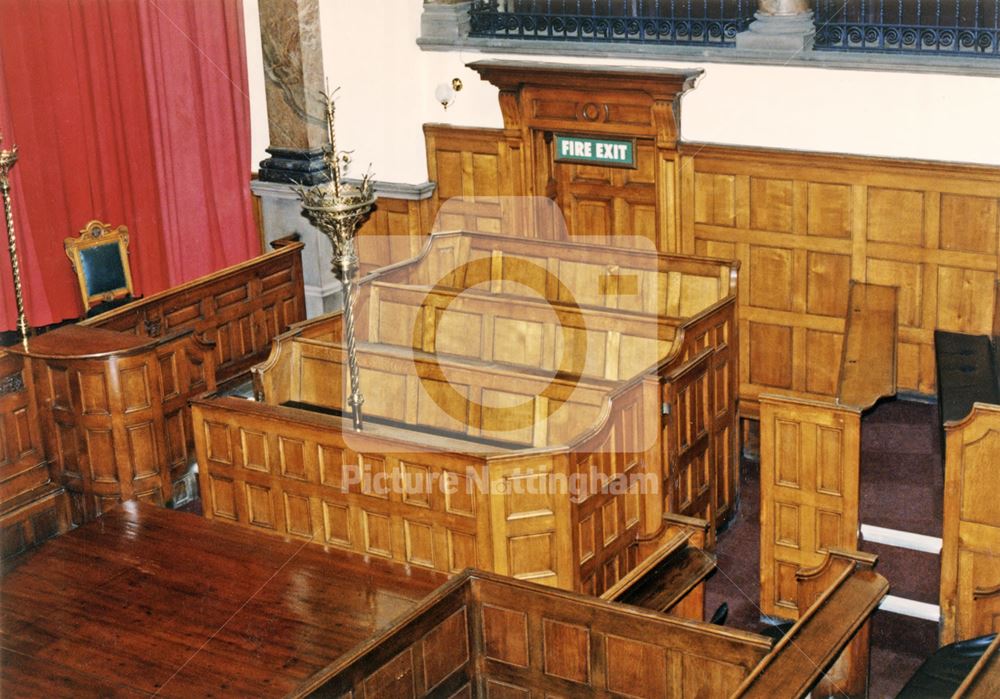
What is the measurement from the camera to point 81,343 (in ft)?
26.6

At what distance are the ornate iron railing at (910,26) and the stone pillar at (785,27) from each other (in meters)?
0.11

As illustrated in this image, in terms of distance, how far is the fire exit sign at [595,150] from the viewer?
10.2m

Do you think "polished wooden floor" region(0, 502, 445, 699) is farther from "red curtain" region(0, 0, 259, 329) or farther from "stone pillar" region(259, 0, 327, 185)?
"stone pillar" region(259, 0, 327, 185)

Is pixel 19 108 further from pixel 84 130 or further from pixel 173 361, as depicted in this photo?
pixel 173 361

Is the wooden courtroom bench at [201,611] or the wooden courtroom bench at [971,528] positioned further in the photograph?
the wooden courtroom bench at [971,528]

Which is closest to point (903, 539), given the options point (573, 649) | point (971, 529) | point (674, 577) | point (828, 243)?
point (971, 529)

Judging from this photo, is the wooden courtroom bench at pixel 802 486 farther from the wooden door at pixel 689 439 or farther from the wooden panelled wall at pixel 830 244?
the wooden panelled wall at pixel 830 244

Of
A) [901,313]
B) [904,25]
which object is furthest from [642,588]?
[904,25]

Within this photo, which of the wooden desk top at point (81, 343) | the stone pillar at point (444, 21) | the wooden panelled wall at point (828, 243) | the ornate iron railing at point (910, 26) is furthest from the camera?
the stone pillar at point (444, 21)

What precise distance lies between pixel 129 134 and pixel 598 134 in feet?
11.5

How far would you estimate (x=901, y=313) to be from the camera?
9.38 meters

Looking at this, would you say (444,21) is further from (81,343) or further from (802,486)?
(802,486)

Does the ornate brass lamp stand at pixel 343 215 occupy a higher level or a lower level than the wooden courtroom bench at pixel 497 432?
higher

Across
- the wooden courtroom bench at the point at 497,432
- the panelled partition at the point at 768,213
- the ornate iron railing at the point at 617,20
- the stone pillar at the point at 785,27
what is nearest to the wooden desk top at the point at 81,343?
the wooden courtroom bench at the point at 497,432
